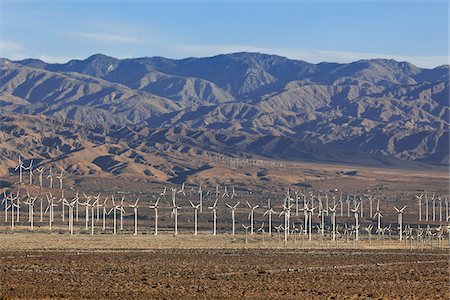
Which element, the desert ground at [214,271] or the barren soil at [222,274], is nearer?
the barren soil at [222,274]

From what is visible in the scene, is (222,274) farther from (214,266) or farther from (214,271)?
(214,266)

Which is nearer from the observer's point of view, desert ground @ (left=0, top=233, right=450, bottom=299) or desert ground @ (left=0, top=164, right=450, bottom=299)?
desert ground @ (left=0, top=233, right=450, bottom=299)

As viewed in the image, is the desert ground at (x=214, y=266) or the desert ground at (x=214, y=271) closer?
the desert ground at (x=214, y=271)

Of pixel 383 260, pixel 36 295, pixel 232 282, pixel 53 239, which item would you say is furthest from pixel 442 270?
pixel 53 239

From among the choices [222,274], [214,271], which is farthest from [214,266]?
[222,274]

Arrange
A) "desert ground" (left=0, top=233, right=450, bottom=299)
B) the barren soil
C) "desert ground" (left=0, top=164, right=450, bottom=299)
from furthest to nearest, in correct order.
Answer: "desert ground" (left=0, top=164, right=450, bottom=299) → "desert ground" (left=0, top=233, right=450, bottom=299) → the barren soil

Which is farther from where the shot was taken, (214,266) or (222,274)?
(214,266)

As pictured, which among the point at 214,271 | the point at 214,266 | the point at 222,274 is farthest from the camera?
the point at 214,266

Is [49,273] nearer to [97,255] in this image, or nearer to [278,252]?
[97,255]

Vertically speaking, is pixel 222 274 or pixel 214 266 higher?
pixel 222 274

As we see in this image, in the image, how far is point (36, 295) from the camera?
5984 cm

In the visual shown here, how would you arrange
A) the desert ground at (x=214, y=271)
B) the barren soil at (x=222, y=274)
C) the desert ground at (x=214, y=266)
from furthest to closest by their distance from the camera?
the desert ground at (x=214, y=266) < the desert ground at (x=214, y=271) < the barren soil at (x=222, y=274)

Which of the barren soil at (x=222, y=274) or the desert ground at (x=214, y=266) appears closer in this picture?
the barren soil at (x=222, y=274)

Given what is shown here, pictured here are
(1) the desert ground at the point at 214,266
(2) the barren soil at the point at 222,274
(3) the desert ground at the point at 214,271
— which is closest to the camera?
(2) the barren soil at the point at 222,274
